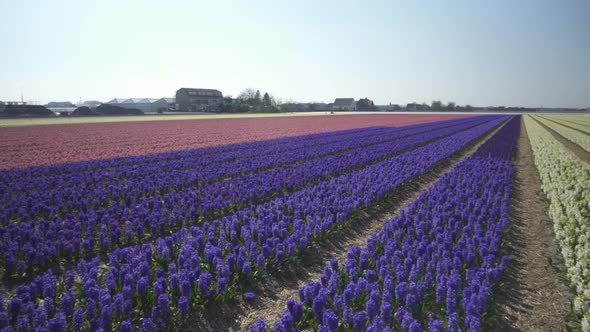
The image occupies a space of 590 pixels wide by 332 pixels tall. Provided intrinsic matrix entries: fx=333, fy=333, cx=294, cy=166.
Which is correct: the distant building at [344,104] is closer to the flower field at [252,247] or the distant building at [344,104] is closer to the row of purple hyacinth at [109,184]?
the row of purple hyacinth at [109,184]

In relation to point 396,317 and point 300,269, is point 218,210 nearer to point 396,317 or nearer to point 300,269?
point 300,269

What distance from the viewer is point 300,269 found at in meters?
6.84

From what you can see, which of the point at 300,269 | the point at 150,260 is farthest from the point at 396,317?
the point at 150,260

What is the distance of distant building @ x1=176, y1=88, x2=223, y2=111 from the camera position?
4587 inches

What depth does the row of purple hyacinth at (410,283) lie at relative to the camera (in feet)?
14.5

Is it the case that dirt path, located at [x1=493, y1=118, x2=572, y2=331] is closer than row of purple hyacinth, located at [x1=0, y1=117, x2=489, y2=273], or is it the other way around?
dirt path, located at [x1=493, y1=118, x2=572, y2=331]

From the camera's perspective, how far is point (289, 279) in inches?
254

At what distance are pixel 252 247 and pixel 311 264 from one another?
1416 mm

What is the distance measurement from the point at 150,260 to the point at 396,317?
444 centimetres

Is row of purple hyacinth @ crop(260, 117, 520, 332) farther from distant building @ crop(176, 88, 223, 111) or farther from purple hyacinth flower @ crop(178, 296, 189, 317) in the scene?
distant building @ crop(176, 88, 223, 111)

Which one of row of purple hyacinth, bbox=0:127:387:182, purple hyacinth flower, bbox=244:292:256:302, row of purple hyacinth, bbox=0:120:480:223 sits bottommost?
purple hyacinth flower, bbox=244:292:256:302

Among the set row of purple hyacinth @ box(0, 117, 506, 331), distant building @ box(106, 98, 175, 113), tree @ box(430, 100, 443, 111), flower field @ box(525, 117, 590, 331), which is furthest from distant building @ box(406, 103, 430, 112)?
row of purple hyacinth @ box(0, 117, 506, 331)

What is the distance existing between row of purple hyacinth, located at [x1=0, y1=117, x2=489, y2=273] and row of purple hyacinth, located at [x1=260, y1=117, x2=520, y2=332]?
4615 mm

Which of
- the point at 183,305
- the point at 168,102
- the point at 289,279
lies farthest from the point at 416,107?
the point at 183,305
